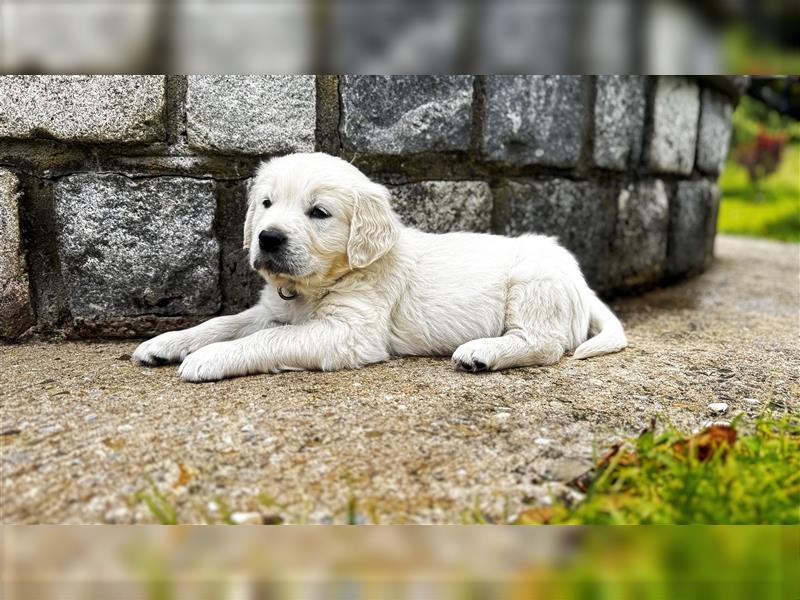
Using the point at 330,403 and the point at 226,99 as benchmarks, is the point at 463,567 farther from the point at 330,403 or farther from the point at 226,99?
the point at 226,99

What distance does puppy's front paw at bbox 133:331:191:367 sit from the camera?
270 centimetres

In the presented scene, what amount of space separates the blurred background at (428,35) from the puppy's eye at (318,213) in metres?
1.56

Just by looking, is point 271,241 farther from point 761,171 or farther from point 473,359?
point 761,171

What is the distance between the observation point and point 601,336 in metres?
2.99

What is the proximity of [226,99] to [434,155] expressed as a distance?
3.52ft

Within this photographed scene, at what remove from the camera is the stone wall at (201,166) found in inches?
113

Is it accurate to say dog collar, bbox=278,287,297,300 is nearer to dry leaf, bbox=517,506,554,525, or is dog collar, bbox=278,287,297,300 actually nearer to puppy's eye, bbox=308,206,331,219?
puppy's eye, bbox=308,206,331,219

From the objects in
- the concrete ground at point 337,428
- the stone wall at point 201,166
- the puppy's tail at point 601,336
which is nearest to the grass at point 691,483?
the concrete ground at point 337,428

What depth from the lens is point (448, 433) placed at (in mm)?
2025

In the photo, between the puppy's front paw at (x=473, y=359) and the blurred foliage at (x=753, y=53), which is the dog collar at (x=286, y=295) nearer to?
the puppy's front paw at (x=473, y=359)

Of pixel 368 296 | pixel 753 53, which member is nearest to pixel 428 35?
pixel 753 53

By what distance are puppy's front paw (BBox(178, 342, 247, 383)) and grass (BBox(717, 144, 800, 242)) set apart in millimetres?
8587

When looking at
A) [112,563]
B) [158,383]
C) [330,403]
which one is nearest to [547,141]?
[330,403]

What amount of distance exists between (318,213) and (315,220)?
36 millimetres
